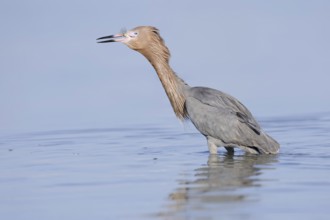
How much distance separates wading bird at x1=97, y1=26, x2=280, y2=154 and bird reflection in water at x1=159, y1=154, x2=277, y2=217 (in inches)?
11.3

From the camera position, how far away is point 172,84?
49.8 ft

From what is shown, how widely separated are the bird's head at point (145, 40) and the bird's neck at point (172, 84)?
62 mm

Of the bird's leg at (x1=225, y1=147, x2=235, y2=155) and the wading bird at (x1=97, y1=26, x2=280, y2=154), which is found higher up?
the wading bird at (x1=97, y1=26, x2=280, y2=154)

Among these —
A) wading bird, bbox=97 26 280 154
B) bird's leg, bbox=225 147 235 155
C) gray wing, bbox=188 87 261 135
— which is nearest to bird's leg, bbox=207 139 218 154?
wading bird, bbox=97 26 280 154

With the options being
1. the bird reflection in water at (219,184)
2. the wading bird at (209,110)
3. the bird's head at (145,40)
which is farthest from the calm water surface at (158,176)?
the bird's head at (145,40)

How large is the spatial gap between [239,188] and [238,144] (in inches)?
139

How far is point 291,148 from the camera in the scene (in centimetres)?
1441

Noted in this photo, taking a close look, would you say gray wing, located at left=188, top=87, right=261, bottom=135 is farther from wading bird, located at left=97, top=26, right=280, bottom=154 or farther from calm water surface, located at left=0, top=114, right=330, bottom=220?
calm water surface, located at left=0, top=114, right=330, bottom=220

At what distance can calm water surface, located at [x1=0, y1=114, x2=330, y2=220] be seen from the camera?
9.75 m

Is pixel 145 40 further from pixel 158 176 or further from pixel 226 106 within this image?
pixel 158 176

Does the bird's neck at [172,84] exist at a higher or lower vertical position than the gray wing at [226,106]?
higher

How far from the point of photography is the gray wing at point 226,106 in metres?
14.5

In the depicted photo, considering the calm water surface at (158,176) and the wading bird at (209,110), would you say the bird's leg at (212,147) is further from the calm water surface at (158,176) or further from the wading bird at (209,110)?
the calm water surface at (158,176)

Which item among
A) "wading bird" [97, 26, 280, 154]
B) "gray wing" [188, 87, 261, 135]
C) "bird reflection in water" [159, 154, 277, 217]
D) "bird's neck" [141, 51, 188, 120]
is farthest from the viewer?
"bird's neck" [141, 51, 188, 120]
